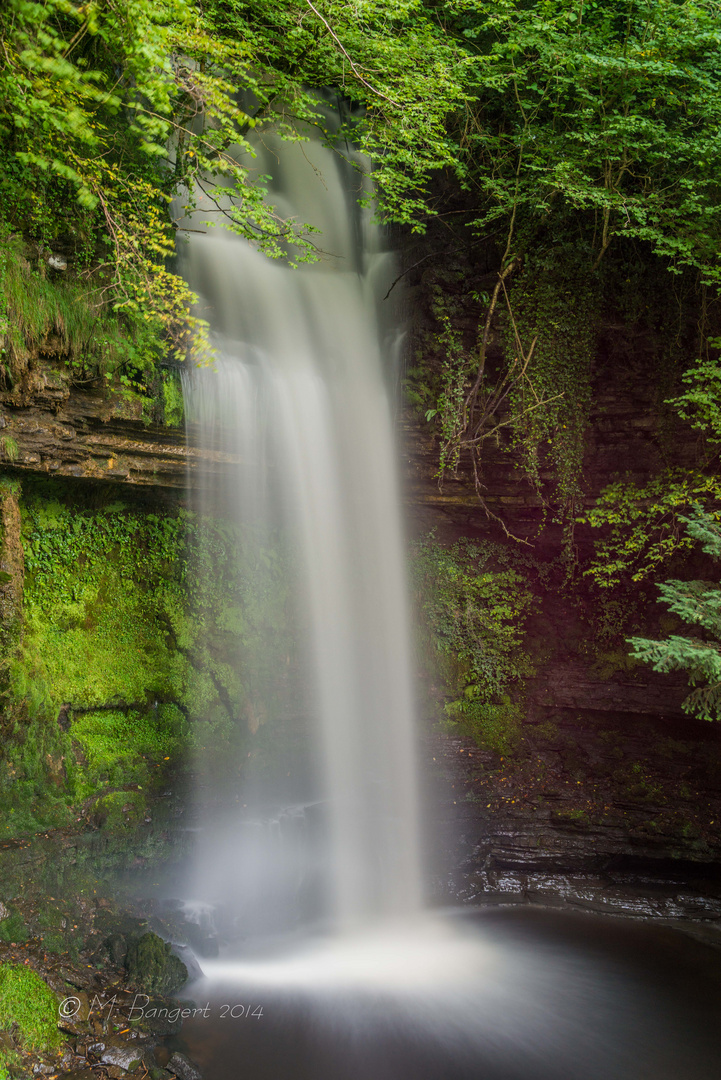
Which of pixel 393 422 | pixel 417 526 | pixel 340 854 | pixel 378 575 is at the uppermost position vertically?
pixel 393 422

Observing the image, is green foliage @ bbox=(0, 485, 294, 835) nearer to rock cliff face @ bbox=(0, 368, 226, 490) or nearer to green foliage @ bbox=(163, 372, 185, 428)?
rock cliff face @ bbox=(0, 368, 226, 490)

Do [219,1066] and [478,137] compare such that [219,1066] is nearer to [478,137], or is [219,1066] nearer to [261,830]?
[261,830]

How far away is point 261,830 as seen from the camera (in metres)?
7.53

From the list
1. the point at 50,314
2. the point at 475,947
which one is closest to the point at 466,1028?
the point at 475,947

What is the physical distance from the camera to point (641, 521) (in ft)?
26.0

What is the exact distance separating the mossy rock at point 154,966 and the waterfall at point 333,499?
1.84 m

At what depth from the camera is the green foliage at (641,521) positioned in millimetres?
7309

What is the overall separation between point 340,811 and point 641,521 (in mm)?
5163

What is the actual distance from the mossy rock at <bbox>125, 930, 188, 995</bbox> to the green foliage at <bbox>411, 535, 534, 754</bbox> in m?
4.29

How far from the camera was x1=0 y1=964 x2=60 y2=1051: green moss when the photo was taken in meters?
4.37

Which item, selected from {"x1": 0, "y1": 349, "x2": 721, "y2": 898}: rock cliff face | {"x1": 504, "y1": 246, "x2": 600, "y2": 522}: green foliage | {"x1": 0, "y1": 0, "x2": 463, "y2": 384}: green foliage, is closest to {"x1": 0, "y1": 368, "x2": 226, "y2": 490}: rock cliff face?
{"x1": 0, "y1": 349, "x2": 721, "y2": 898}: rock cliff face

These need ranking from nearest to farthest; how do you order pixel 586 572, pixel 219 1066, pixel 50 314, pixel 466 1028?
pixel 219 1066
pixel 466 1028
pixel 50 314
pixel 586 572

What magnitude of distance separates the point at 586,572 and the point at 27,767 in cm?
664

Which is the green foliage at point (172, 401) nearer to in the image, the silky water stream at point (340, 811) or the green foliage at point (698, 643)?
the silky water stream at point (340, 811)
